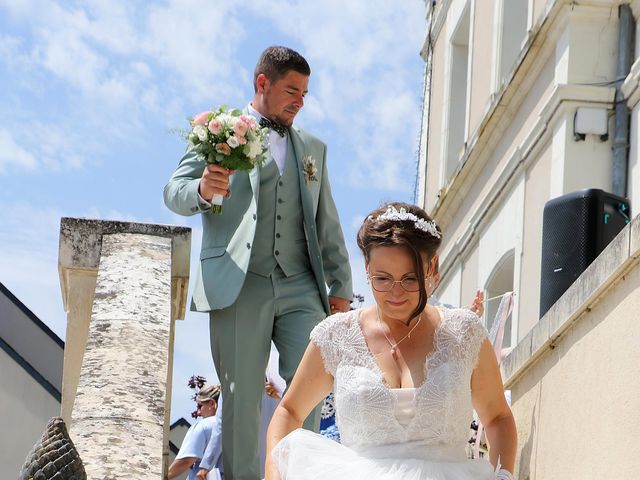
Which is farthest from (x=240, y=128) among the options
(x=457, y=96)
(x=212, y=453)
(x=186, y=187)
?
(x=457, y=96)

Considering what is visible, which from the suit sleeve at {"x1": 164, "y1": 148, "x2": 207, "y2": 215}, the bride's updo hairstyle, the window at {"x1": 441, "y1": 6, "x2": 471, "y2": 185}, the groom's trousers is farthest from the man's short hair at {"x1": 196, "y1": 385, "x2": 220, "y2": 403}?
the window at {"x1": 441, "y1": 6, "x2": 471, "y2": 185}

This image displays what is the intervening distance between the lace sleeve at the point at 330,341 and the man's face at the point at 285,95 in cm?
211

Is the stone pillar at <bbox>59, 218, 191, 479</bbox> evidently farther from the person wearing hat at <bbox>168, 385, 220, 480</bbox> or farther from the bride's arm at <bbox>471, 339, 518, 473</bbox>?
the person wearing hat at <bbox>168, 385, 220, 480</bbox>

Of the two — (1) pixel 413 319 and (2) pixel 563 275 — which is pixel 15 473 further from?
(1) pixel 413 319

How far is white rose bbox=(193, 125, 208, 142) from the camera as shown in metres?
6.88

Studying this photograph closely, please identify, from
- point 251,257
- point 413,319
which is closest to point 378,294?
A: point 413,319

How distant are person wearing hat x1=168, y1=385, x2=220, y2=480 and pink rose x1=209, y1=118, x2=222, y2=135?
2.62 meters

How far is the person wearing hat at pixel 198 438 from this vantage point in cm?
919

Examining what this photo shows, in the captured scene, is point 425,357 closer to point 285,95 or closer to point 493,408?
point 493,408

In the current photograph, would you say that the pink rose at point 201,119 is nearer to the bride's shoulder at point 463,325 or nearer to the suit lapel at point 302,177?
the suit lapel at point 302,177

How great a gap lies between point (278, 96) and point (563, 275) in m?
2.91

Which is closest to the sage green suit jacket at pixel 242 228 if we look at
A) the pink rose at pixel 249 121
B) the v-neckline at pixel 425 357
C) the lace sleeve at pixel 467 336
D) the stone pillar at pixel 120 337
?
the stone pillar at pixel 120 337

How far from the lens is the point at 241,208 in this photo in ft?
23.5

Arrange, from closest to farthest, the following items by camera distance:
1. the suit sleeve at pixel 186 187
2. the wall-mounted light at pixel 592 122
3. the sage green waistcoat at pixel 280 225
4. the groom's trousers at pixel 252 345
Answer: the groom's trousers at pixel 252 345 → the suit sleeve at pixel 186 187 → the sage green waistcoat at pixel 280 225 → the wall-mounted light at pixel 592 122
